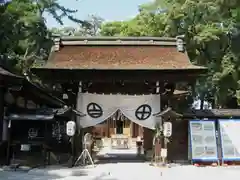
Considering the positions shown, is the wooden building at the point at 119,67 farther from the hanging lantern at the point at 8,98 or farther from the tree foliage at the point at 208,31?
the tree foliage at the point at 208,31

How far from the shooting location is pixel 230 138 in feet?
47.4

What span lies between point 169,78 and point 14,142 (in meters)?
6.95

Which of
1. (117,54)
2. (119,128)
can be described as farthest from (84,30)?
(117,54)

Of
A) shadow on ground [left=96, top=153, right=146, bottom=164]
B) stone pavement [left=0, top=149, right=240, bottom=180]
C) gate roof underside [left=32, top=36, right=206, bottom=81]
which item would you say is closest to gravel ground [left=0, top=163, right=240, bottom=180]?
stone pavement [left=0, top=149, right=240, bottom=180]

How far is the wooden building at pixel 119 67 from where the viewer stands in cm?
1402

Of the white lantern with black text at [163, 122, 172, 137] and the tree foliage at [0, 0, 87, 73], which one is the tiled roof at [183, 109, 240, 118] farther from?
the tree foliage at [0, 0, 87, 73]

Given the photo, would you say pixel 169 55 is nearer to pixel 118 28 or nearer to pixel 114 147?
pixel 114 147

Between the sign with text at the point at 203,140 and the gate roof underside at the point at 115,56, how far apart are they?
7.61 ft

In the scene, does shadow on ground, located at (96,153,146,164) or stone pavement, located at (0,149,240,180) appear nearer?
stone pavement, located at (0,149,240,180)

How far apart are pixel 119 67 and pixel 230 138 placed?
5.73m

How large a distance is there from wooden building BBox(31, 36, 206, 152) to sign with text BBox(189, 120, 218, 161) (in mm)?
1728

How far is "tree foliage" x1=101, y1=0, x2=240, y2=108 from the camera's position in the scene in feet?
72.3

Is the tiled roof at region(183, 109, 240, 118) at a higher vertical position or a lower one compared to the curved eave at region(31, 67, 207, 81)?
lower

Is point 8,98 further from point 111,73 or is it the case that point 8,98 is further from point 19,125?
point 111,73
